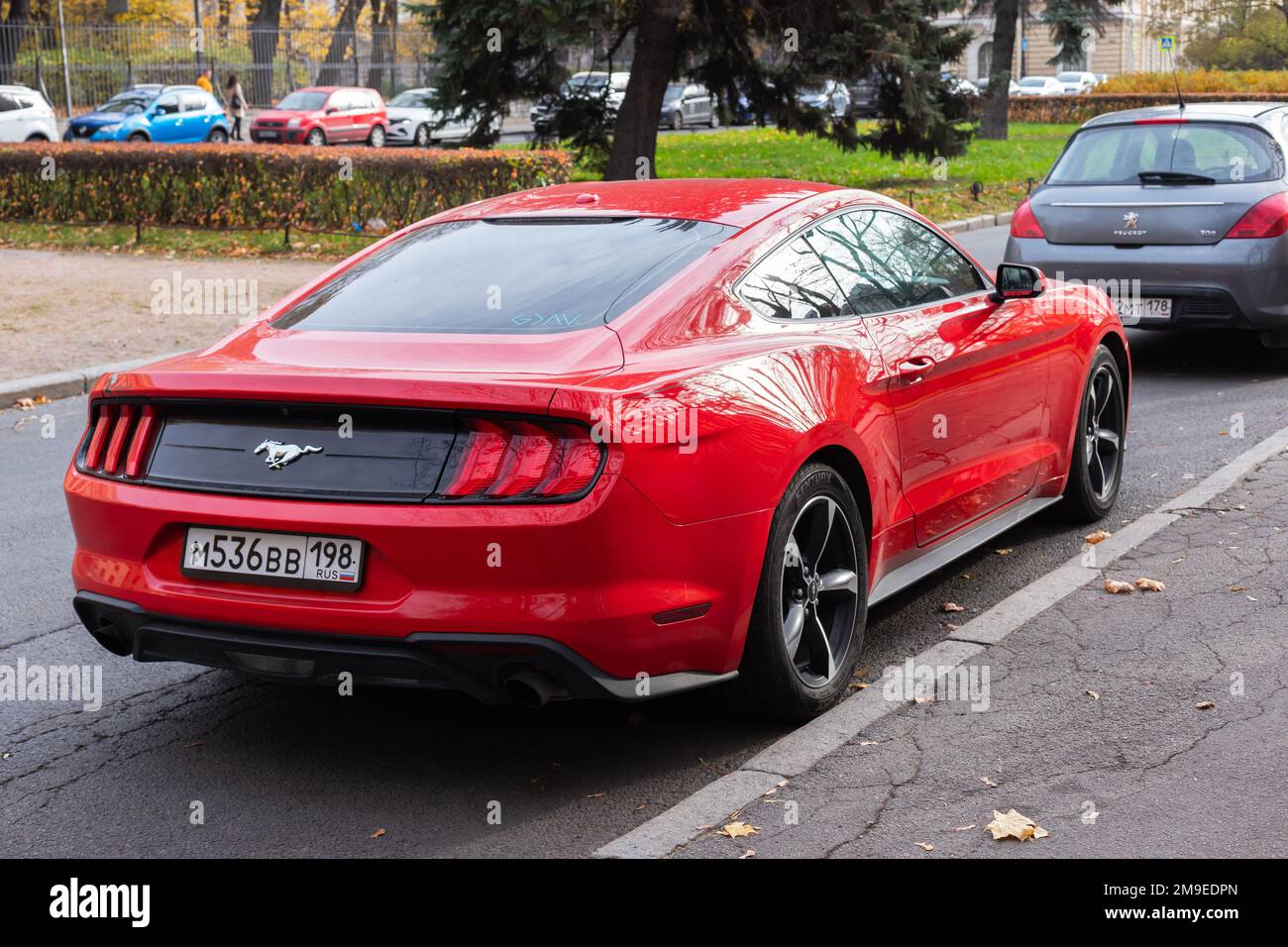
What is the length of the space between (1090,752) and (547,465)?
1.72 m

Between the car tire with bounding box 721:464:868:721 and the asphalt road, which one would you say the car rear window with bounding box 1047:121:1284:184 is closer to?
the asphalt road

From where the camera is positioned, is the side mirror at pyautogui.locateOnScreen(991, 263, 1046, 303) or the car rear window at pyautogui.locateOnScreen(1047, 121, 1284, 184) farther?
the car rear window at pyautogui.locateOnScreen(1047, 121, 1284, 184)

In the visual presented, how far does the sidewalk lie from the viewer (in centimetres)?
384

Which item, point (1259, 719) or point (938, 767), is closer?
point (938, 767)

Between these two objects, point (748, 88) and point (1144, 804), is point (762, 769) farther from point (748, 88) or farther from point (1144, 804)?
point (748, 88)

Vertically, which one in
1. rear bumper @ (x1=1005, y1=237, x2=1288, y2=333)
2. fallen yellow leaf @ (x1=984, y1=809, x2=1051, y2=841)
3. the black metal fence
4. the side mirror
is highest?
the black metal fence

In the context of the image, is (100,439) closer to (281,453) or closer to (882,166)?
(281,453)

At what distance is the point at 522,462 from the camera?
12.8ft

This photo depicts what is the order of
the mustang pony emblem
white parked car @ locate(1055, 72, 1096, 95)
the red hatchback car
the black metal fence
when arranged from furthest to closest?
white parked car @ locate(1055, 72, 1096, 95)
the black metal fence
the red hatchback car
the mustang pony emblem

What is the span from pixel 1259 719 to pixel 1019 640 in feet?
3.15

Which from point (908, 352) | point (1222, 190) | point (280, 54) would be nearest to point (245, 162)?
point (1222, 190)

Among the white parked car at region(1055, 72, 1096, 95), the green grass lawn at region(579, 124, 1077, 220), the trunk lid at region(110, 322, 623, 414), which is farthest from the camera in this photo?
the white parked car at region(1055, 72, 1096, 95)

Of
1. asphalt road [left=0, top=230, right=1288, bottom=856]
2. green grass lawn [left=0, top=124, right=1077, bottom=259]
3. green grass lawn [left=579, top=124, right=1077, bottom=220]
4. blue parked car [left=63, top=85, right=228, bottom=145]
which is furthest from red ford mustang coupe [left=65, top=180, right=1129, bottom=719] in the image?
blue parked car [left=63, top=85, right=228, bottom=145]

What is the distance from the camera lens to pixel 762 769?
4309mm
